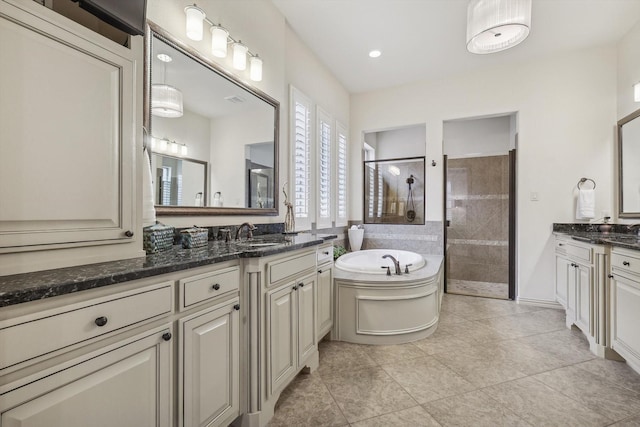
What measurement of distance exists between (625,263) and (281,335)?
7.44 ft

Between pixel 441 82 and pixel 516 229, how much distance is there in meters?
2.14

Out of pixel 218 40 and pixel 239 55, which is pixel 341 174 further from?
pixel 218 40

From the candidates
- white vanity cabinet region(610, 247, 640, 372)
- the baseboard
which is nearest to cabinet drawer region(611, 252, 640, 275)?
white vanity cabinet region(610, 247, 640, 372)

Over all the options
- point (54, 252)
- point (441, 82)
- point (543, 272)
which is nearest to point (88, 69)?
point (54, 252)

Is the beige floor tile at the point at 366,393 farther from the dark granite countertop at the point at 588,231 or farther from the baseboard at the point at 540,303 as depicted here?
the baseboard at the point at 540,303

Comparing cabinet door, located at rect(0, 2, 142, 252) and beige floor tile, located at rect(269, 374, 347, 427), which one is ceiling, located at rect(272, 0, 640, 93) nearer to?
cabinet door, located at rect(0, 2, 142, 252)

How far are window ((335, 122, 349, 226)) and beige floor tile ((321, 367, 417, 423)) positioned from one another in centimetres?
218

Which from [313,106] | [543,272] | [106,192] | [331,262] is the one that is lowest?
[543,272]

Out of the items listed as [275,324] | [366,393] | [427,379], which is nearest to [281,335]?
[275,324]

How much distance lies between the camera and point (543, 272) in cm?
348

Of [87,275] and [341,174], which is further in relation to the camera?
[341,174]

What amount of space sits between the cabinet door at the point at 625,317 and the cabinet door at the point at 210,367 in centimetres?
239

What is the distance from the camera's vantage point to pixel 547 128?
3471 mm

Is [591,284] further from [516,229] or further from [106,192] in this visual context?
[106,192]
